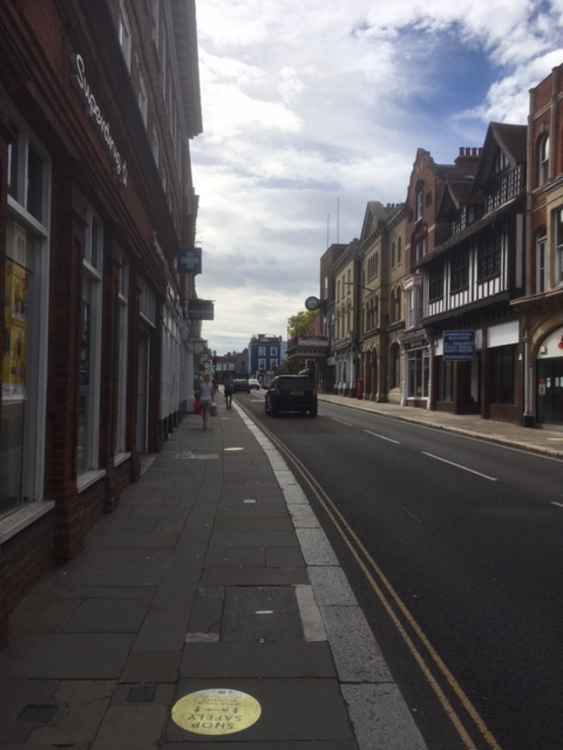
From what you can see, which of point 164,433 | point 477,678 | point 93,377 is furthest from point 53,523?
point 164,433

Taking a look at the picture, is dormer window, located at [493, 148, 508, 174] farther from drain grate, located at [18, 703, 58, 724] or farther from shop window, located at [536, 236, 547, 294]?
drain grate, located at [18, 703, 58, 724]

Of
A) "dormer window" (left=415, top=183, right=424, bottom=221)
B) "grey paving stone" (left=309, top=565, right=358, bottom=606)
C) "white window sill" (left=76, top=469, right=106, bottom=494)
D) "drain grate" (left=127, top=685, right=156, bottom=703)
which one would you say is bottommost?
"drain grate" (left=127, top=685, right=156, bottom=703)

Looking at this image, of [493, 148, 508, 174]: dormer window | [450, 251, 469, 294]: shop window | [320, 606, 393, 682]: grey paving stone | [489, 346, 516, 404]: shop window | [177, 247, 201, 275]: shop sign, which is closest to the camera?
[320, 606, 393, 682]: grey paving stone

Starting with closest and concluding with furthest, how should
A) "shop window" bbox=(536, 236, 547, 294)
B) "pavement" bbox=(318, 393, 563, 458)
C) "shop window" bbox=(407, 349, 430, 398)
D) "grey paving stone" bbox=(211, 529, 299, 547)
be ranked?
"grey paving stone" bbox=(211, 529, 299, 547), "pavement" bbox=(318, 393, 563, 458), "shop window" bbox=(536, 236, 547, 294), "shop window" bbox=(407, 349, 430, 398)

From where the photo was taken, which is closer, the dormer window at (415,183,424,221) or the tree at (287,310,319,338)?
the dormer window at (415,183,424,221)

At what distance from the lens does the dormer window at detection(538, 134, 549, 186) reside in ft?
85.9

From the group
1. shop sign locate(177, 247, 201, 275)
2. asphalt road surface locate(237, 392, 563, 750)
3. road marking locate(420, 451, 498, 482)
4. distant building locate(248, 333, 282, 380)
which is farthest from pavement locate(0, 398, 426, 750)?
distant building locate(248, 333, 282, 380)

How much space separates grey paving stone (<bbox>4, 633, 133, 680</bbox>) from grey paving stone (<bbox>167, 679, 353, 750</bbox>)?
0.55 metres

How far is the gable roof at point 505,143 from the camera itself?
28.7 meters

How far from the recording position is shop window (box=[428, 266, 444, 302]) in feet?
123

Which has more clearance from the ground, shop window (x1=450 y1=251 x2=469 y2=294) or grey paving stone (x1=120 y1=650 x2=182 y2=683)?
shop window (x1=450 y1=251 x2=469 y2=294)

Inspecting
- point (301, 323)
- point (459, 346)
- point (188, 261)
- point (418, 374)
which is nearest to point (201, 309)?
point (188, 261)

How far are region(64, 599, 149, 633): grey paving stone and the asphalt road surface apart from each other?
1.75 metres

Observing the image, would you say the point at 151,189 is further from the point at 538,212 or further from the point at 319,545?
the point at 538,212
